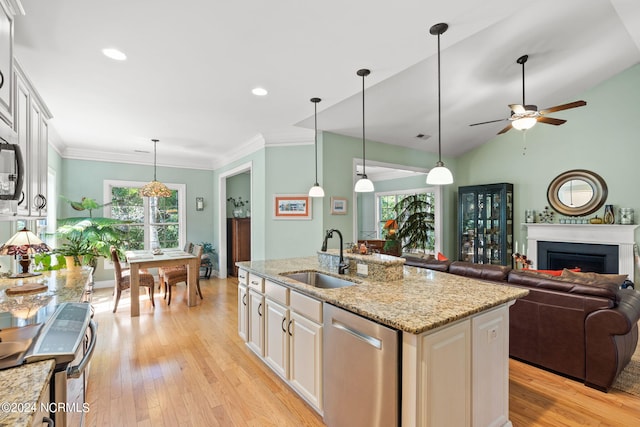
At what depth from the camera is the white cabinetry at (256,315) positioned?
2756mm

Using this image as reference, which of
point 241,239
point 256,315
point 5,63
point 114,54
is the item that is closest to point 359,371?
point 256,315

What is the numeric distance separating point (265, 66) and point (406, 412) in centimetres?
289

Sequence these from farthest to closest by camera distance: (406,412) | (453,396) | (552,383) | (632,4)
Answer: (632,4)
(552,383)
(453,396)
(406,412)

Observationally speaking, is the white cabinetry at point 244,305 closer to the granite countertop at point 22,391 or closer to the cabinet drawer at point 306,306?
the cabinet drawer at point 306,306

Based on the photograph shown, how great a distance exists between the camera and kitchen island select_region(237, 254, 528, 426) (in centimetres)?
145

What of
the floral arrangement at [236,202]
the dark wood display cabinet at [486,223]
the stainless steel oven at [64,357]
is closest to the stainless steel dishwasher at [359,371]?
the stainless steel oven at [64,357]

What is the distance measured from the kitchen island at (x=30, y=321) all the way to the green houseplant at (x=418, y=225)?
627 cm

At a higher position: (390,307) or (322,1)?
(322,1)

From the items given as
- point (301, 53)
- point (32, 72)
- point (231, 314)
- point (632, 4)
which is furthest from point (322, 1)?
point (231, 314)

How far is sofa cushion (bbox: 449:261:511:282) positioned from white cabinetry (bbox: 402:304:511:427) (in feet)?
3.56

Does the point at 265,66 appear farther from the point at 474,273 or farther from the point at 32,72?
the point at 474,273

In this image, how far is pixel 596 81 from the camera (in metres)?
4.99

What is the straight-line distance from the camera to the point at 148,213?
21.1 feet

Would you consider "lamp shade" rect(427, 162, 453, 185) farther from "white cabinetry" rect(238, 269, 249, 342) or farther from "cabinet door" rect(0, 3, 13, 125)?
"cabinet door" rect(0, 3, 13, 125)
